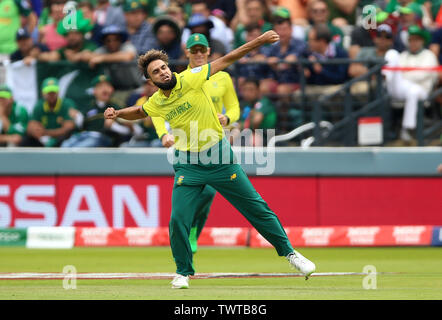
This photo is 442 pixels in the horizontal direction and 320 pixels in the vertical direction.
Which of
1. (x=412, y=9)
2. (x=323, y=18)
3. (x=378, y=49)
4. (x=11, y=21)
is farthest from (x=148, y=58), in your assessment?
(x=11, y=21)

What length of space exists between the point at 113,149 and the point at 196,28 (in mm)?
2454

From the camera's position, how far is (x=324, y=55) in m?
16.2

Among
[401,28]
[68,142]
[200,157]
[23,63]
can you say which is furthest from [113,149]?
[200,157]

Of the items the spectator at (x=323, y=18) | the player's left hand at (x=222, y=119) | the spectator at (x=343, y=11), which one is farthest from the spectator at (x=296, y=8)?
the player's left hand at (x=222, y=119)

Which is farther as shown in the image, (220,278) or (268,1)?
(268,1)

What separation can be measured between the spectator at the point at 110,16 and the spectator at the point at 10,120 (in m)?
2.33

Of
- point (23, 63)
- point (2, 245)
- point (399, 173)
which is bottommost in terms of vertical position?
point (2, 245)

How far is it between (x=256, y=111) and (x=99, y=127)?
8.89 feet

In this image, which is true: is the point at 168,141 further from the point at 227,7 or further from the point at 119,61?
the point at 227,7

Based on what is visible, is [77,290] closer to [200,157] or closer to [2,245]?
[200,157]

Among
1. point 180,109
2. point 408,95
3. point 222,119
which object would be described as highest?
point 180,109

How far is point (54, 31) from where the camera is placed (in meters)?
17.8

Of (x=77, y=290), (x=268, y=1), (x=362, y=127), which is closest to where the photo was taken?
(x=77, y=290)

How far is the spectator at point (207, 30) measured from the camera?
16438mm
